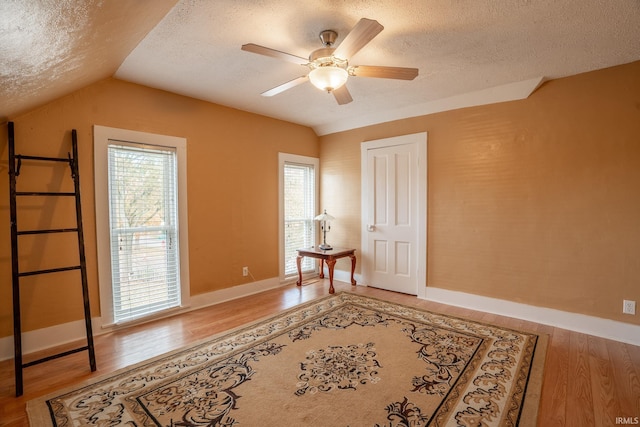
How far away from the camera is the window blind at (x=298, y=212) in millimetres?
4785

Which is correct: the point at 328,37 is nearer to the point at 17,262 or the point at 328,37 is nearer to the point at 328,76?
the point at 328,76

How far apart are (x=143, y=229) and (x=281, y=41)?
2.37 m

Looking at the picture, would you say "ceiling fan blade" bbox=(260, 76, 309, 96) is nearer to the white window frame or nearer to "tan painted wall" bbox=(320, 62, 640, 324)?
the white window frame

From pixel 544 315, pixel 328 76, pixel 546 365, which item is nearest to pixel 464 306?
pixel 544 315

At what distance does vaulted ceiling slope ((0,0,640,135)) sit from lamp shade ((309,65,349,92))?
1.00 feet

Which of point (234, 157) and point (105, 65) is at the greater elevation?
point (105, 65)

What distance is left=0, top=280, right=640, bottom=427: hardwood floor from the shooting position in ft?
6.00

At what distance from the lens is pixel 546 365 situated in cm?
232

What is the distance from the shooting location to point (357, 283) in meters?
4.75

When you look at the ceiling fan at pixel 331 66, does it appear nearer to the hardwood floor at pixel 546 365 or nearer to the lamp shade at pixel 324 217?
the hardwood floor at pixel 546 365

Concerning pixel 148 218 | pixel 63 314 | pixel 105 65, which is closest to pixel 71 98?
pixel 105 65

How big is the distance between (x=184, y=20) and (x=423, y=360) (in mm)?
3078

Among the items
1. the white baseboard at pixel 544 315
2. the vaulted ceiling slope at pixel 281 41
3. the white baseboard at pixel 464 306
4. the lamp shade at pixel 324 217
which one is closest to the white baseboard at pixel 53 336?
the white baseboard at pixel 464 306

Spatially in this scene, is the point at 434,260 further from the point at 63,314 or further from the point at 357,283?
the point at 63,314
